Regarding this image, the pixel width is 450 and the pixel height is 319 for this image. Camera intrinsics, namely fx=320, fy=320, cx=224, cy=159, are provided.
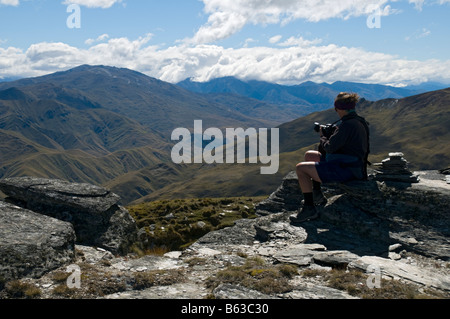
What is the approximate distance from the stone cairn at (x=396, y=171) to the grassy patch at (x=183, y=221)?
470 inches

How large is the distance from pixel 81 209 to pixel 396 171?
50.8 feet

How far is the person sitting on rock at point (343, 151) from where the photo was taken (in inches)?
493

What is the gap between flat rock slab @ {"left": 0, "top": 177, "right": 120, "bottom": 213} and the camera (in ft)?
52.5

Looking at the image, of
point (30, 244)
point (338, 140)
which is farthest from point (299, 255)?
point (30, 244)

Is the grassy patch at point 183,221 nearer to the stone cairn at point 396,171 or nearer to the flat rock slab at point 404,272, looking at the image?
the flat rock slab at point 404,272

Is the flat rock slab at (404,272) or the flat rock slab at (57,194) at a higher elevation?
the flat rock slab at (57,194)

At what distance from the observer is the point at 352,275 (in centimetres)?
941

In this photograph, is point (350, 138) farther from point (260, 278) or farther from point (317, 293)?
point (260, 278)

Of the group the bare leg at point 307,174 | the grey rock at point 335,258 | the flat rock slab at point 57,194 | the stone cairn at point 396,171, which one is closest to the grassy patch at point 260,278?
the grey rock at point 335,258

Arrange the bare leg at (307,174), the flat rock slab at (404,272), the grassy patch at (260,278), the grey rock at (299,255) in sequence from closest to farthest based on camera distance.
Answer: the grassy patch at (260,278) < the flat rock slab at (404,272) < the grey rock at (299,255) < the bare leg at (307,174)
